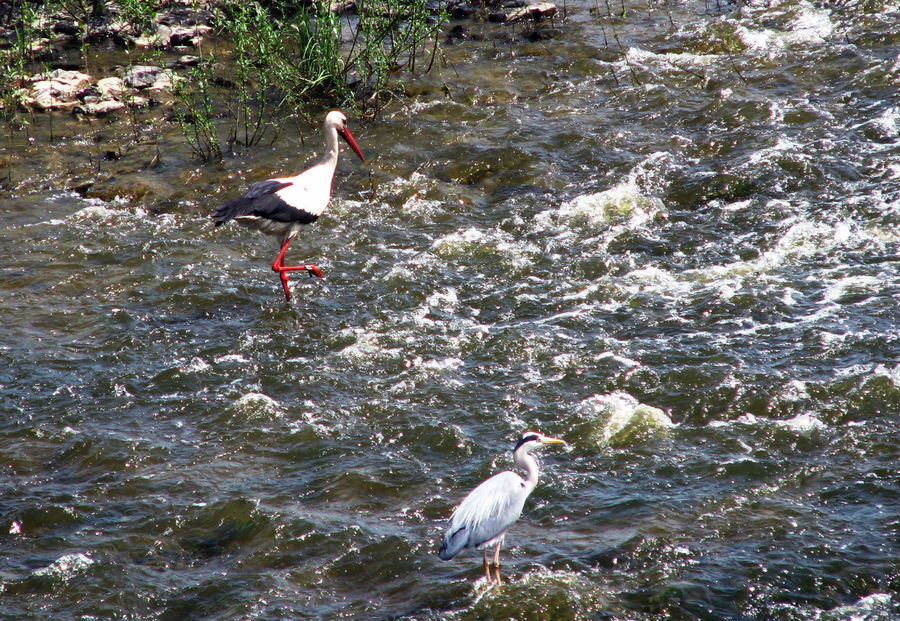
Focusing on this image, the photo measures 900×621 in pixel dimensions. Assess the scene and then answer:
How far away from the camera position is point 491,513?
4.85 m

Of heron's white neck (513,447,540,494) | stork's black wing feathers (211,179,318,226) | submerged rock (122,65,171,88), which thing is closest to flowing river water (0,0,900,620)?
heron's white neck (513,447,540,494)

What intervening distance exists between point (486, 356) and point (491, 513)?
100 inches

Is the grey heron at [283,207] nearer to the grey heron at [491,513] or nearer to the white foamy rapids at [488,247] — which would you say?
the white foamy rapids at [488,247]

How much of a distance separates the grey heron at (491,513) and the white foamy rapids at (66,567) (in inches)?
82.6

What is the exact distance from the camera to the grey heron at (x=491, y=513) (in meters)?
4.80

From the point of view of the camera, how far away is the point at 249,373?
715 cm

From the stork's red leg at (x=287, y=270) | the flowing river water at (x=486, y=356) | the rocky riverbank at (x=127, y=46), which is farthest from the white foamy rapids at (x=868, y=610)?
the rocky riverbank at (x=127, y=46)

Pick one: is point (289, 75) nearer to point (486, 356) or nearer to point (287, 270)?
point (287, 270)

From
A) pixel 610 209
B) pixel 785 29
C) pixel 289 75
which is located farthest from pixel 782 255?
pixel 289 75

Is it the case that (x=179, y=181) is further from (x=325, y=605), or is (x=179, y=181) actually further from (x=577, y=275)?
(x=325, y=605)

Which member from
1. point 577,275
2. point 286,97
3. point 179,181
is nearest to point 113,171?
point 179,181

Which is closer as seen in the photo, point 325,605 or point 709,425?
point 325,605

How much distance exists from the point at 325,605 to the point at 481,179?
245 inches

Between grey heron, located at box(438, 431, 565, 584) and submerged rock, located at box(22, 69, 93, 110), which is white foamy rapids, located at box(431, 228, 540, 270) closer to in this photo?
grey heron, located at box(438, 431, 565, 584)
